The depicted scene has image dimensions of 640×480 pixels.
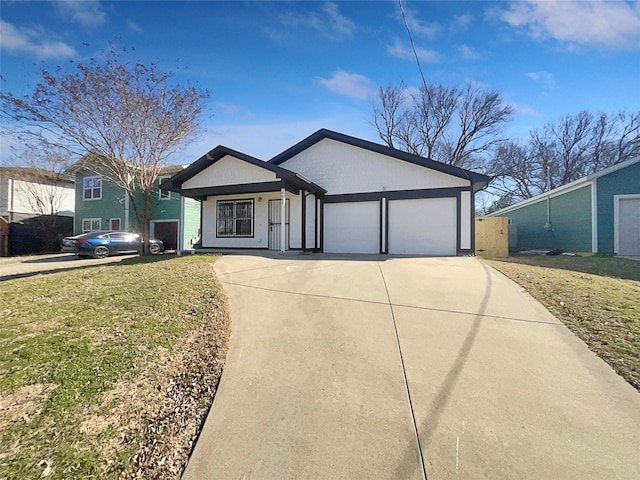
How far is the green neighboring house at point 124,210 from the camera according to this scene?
69.8ft

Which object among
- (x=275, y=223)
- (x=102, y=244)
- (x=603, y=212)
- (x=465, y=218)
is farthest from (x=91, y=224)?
(x=603, y=212)

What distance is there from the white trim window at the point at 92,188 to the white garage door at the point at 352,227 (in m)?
18.9

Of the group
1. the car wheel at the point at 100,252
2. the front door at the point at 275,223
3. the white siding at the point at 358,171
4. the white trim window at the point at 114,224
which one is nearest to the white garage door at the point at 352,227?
the white siding at the point at 358,171

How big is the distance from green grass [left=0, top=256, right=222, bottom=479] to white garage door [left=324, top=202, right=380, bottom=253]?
8525 millimetres

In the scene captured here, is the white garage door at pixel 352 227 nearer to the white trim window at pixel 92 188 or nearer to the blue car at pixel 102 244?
the blue car at pixel 102 244

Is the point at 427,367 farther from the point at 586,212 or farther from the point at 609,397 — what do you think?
the point at 586,212

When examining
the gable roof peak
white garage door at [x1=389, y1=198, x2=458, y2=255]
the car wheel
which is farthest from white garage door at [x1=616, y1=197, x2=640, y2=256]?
the car wheel

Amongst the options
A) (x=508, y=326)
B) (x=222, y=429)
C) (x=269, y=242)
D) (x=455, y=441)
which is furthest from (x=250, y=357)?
(x=269, y=242)

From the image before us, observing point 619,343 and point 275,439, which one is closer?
point 275,439

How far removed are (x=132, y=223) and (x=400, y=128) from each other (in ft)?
75.2

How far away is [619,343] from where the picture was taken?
3.70 meters

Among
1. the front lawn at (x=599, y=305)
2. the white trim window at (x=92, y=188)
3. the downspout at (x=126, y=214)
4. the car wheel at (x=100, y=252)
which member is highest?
the white trim window at (x=92, y=188)

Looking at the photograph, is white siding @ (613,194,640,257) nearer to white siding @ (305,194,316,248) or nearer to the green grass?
white siding @ (305,194,316,248)

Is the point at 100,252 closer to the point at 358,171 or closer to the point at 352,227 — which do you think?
the point at 352,227
